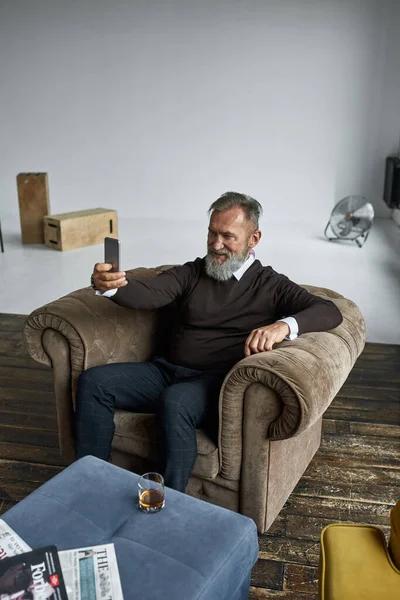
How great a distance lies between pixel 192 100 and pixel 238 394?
6.20 m

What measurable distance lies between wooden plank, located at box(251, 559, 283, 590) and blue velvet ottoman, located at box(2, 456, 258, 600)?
278mm

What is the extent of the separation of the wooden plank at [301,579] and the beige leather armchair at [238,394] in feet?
0.55

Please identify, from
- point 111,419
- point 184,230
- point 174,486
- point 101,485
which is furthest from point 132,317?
point 184,230

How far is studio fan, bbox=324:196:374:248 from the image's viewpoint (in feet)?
20.2

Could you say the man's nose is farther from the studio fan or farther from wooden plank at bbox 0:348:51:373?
the studio fan

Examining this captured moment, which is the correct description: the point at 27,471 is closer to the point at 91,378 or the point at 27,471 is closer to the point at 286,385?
the point at 91,378

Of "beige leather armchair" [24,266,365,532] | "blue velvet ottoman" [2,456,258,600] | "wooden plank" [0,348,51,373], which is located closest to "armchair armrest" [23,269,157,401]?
"beige leather armchair" [24,266,365,532]

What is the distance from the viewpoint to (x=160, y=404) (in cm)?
194

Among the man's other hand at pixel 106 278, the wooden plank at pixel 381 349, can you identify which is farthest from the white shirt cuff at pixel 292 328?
the wooden plank at pixel 381 349

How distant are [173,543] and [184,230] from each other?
230 inches

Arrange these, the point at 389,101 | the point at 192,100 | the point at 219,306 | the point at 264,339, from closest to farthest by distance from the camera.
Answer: the point at 264,339, the point at 219,306, the point at 389,101, the point at 192,100

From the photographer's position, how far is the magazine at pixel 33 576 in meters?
1.22

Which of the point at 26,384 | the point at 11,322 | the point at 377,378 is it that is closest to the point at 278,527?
the point at 377,378

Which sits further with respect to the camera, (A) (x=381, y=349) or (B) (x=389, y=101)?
(B) (x=389, y=101)
